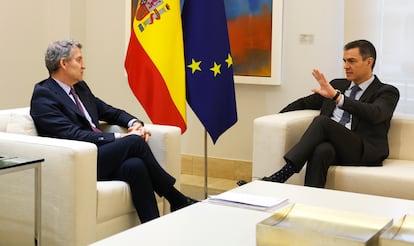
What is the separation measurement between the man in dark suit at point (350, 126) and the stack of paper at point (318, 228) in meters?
1.88

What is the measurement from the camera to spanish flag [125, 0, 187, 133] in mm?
4762

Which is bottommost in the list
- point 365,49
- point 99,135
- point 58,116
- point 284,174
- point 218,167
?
point 218,167

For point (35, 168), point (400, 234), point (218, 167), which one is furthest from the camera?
point (218, 167)

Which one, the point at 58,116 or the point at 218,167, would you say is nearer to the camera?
the point at 58,116

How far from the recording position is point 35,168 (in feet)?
10.9

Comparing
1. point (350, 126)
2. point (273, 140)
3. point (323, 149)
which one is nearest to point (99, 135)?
point (273, 140)

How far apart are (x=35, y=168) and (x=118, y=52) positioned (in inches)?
123

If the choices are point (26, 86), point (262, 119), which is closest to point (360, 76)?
point (262, 119)

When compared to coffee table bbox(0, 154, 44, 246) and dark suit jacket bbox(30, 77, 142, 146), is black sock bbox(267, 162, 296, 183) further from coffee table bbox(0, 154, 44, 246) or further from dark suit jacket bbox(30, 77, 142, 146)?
coffee table bbox(0, 154, 44, 246)

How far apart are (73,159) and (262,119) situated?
1.52 m

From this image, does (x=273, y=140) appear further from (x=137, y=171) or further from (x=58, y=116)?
(x=58, y=116)

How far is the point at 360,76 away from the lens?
4590mm

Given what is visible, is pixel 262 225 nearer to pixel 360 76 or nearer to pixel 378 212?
pixel 378 212

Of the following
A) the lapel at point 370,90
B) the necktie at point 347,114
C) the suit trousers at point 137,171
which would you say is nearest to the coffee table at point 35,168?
the suit trousers at point 137,171
